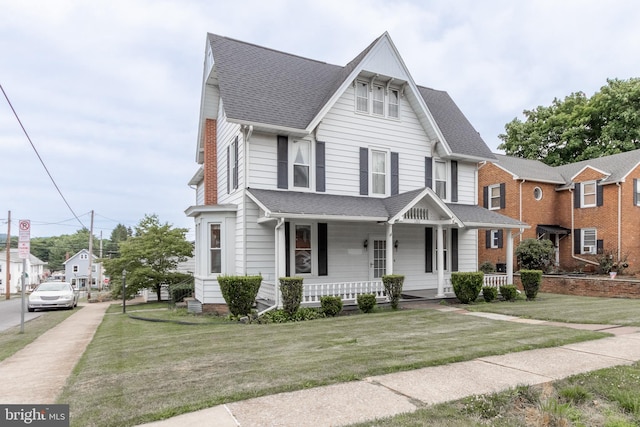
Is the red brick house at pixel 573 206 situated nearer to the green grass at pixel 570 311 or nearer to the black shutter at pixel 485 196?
the black shutter at pixel 485 196

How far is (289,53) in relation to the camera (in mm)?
15461

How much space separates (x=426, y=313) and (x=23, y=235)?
11304mm

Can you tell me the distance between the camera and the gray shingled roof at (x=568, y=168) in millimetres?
21875

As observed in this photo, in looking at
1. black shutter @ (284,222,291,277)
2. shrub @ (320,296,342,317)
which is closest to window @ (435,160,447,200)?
black shutter @ (284,222,291,277)

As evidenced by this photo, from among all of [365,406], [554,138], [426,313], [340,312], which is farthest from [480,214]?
[554,138]

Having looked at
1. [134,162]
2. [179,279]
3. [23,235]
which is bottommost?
[179,279]

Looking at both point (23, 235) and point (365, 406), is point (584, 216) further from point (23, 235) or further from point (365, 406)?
point (23, 235)

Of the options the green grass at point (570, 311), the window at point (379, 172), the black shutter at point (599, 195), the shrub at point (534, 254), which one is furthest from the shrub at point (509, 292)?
the black shutter at point (599, 195)

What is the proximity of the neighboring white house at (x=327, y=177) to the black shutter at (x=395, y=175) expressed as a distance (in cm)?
4

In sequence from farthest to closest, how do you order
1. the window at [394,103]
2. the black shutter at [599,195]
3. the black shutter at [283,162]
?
the black shutter at [599,195], the window at [394,103], the black shutter at [283,162]

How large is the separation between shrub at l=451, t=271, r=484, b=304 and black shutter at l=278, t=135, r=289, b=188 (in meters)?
6.61

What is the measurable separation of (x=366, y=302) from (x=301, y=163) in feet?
16.7

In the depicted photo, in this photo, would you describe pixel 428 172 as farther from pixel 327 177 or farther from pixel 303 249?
pixel 303 249

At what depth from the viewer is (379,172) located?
14.2 meters
